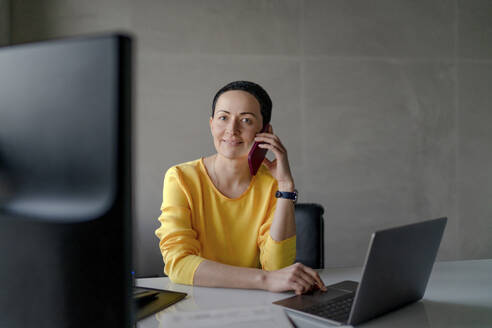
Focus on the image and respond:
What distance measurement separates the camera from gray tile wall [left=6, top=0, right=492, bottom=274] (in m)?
3.05

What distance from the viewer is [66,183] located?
1.24ft

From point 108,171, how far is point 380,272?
83cm

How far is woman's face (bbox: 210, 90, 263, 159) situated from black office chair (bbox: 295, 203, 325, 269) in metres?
0.45

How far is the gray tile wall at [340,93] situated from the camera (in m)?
3.05

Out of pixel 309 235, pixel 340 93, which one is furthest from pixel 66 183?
pixel 340 93

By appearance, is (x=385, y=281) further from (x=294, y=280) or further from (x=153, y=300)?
(x=153, y=300)

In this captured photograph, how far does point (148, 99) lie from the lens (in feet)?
10.0

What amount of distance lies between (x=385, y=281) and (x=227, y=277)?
20.2 inches

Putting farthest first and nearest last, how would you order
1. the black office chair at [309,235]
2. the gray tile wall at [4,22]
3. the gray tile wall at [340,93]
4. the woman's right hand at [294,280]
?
the gray tile wall at [340,93]
the gray tile wall at [4,22]
the black office chair at [309,235]
the woman's right hand at [294,280]

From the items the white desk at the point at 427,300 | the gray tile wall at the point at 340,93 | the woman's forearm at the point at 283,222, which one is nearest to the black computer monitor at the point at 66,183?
the white desk at the point at 427,300

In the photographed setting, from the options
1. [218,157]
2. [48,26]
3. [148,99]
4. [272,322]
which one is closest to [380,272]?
[272,322]

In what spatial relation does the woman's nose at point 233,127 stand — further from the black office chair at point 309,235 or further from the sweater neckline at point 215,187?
the black office chair at point 309,235

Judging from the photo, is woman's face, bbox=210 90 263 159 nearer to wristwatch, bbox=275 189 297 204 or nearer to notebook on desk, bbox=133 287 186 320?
wristwatch, bbox=275 189 297 204

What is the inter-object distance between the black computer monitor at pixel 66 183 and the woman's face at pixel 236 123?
1316 millimetres
